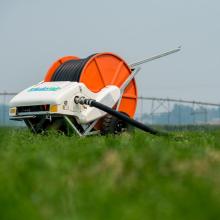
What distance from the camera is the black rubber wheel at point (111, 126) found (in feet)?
31.1

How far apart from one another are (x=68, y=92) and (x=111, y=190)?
22.8ft

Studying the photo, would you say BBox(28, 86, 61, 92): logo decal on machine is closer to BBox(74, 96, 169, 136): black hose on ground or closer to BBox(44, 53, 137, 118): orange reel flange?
BBox(74, 96, 169, 136): black hose on ground

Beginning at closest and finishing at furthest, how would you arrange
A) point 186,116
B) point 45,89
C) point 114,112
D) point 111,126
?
point 114,112 < point 45,89 < point 111,126 < point 186,116

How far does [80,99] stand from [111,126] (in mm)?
924

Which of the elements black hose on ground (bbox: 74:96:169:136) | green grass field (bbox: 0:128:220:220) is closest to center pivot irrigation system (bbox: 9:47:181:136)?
black hose on ground (bbox: 74:96:169:136)

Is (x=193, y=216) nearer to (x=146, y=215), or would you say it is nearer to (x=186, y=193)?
(x=146, y=215)

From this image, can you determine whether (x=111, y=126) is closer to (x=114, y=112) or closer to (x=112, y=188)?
(x=114, y=112)

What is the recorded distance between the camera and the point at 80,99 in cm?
897

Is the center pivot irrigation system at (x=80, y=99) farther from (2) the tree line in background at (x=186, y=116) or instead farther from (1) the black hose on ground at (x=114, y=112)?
(2) the tree line in background at (x=186, y=116)

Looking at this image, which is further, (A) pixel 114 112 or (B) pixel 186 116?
(B) pixel 186 116

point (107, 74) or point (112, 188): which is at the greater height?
point (107, 74)

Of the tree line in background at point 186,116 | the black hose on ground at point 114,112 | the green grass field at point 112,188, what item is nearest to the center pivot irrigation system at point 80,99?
the black hose on ground at point 114,112

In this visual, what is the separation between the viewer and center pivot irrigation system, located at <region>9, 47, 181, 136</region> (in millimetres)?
8836

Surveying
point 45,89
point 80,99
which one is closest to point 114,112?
point 80,99
